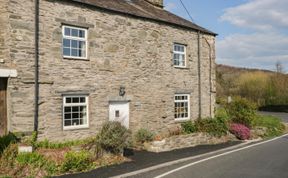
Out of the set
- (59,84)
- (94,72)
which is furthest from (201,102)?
(59,84)

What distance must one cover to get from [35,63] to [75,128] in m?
3.22

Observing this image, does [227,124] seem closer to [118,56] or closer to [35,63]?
[118,56]

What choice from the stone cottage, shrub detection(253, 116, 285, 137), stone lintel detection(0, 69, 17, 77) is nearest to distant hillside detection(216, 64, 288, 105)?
shrub detection(253, 116, 285, 137)

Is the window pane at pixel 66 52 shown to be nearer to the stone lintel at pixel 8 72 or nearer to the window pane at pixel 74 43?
the window pane at pixel 74 43

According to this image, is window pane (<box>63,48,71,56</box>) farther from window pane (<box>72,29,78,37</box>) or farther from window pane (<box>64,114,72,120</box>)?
window pane (<box>64,114,72,120</box>)

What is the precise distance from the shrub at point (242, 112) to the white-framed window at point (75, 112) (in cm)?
1208

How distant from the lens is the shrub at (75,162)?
1199cm

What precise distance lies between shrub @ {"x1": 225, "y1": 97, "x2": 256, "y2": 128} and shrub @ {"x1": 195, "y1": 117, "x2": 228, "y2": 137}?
330cm

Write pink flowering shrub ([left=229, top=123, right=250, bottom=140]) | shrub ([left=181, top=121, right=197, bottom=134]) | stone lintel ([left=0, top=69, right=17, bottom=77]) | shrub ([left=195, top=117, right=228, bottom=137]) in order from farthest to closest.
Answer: pink flowering shrub ([left=229, top=123, right=250, bottom=140])
shrub ([left=181, top=121, right=197, bottom=134])
shrub ([left=195, top=117, right=228, bottom=137])
stone lintel ([left=0, top=69, right=17, bottom=77])

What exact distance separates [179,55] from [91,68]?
23.8 ft

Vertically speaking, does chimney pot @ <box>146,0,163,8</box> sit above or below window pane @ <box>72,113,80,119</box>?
above

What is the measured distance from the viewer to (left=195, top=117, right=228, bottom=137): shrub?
20792mm

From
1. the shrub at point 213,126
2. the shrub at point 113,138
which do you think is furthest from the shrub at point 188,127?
the shrub at point 113,138

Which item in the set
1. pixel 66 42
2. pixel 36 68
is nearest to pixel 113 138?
pixel 36 68
